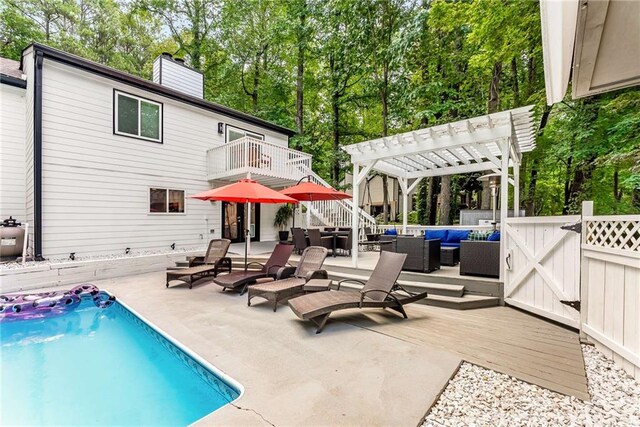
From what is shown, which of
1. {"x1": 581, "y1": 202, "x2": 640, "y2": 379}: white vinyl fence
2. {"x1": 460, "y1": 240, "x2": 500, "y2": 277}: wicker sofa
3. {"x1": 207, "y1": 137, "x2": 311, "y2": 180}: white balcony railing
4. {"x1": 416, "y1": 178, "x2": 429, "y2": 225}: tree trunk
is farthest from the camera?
{"x1": 416, "y1": 178, "x2": 429, "y2": 225}: tree trunk

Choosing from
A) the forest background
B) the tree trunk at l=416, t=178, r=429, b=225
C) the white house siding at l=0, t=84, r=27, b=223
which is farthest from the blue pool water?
the tree trunk at l=416, t=178, r=429, b=225

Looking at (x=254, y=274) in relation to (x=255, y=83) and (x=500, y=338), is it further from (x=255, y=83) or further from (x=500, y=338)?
(x=255, y=83)

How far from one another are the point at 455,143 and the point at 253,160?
7080 mm

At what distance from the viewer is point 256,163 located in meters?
10.7

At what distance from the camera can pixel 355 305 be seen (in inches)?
173

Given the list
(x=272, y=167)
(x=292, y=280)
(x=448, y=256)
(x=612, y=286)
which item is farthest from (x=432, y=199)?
A: (x=612, y=286)

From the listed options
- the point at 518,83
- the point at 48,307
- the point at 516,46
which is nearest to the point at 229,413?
the point at 48,307

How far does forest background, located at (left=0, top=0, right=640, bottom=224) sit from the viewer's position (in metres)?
8.56

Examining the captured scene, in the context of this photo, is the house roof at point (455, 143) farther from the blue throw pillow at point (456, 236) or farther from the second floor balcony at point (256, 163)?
the second floor balcony at point (256, 163)

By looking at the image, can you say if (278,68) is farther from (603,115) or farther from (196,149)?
(603,115)

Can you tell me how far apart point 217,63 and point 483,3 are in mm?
16358

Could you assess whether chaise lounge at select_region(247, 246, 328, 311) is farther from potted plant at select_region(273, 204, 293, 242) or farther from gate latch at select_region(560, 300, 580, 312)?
potted plant at select_region(273, 204, 293, 242)

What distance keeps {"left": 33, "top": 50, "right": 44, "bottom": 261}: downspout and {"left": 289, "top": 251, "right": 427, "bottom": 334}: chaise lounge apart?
25.2 feet

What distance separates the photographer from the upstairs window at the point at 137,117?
9.38m
